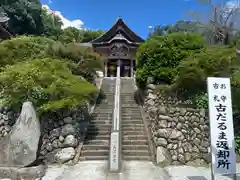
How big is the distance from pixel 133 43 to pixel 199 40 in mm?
16004

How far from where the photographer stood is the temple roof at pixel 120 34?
1110 inches

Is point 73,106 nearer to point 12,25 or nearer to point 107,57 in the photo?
point 107,57

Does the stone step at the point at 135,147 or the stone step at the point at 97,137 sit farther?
the stone step at the point at 97,137

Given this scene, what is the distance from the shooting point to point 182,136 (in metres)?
8.86

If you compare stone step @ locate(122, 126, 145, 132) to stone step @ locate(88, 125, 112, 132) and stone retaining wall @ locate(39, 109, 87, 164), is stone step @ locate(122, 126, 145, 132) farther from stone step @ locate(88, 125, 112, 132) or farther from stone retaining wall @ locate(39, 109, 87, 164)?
stone retaining wall @ locate(39, 109, 87, 164)

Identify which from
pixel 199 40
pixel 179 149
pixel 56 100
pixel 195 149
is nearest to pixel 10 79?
pixel 56 100

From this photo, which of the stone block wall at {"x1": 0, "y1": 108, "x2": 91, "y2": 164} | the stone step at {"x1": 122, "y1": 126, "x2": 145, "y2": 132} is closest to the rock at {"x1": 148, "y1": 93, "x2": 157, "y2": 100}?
the stone step at {"x1": 122, "y1": 126, "x2": 145, "y2": 132}

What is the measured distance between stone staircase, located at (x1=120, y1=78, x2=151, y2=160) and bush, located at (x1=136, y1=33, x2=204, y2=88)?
1.84m

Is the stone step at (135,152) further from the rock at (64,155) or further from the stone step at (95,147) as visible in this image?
the rock at (64,155)

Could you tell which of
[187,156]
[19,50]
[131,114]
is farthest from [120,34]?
[187,156]

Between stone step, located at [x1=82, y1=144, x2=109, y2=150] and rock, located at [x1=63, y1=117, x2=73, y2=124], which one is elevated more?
rock, located at [x1=63, y1=117, x2=73, y2=124]

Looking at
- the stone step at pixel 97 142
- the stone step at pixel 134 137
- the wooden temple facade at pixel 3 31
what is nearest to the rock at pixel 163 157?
the stone step at pixel 134 137

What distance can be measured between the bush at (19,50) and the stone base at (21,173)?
7069 mm

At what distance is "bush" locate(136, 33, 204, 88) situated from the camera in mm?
11523
